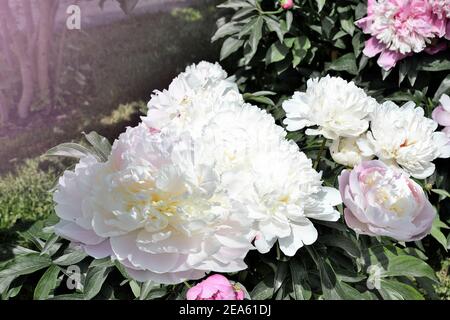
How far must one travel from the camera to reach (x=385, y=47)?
6.40 ft

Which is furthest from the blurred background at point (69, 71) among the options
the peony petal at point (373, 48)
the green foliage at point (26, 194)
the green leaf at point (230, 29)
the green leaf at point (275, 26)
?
the peony petal at point (373, 48)

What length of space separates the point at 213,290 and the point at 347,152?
1.15ft

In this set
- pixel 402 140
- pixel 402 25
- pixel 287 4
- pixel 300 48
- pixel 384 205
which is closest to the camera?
pixel 384 205

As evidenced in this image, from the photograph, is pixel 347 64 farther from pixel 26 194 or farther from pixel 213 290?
pixel 26 194

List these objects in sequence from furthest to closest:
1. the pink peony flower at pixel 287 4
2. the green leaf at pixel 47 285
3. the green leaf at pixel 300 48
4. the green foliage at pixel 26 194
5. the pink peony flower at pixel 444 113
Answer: the green foliage at pixel 26 194 < the green leaf at pixel 300 48 < the pink peony flower at pixel 287 4 < the pink peony flower at pixel 444 113 < the green leaf at pixel 47 285

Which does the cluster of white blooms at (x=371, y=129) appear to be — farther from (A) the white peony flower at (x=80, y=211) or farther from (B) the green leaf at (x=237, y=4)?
(B) the green leaf at (x=237, y=4)

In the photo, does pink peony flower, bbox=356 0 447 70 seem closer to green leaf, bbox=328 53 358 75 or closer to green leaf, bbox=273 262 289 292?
green leaf, bbox=328 53 358 75

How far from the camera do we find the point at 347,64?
7.04 ft

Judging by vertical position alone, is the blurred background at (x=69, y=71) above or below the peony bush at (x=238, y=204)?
below

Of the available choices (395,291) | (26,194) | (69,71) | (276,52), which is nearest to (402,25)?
(276,52)

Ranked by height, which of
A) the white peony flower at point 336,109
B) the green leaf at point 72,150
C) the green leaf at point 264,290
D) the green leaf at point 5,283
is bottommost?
the green leaf at point 5,283

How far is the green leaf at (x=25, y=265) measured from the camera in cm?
113

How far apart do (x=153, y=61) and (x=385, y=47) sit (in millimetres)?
2556
